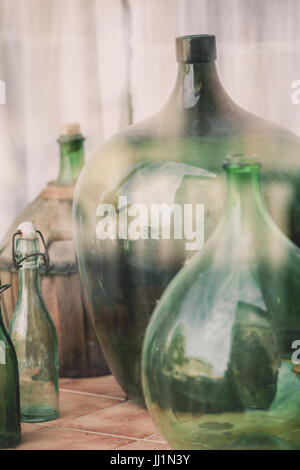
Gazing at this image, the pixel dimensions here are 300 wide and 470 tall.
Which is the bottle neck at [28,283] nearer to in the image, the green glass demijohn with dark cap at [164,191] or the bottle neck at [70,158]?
the green glass demijohn with dark cap at [164,191]

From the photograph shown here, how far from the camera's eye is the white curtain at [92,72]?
1.24 m

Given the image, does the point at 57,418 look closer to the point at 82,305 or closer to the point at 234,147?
the point at 82,305

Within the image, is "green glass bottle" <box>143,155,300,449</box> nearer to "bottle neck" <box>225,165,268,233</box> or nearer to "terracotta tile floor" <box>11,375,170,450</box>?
"bottle neck" <box>225,165,268,233</box>

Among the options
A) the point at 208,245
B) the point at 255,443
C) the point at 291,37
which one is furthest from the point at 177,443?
the point at 291,37

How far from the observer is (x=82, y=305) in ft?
4.28

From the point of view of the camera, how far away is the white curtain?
4.07 feet

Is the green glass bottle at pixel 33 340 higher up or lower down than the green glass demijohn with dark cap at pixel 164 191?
lower down

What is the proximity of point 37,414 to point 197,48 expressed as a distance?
1.55ft

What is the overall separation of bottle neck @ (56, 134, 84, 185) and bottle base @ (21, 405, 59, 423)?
36 centimetres

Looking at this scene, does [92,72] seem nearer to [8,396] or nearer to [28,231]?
[28,231]

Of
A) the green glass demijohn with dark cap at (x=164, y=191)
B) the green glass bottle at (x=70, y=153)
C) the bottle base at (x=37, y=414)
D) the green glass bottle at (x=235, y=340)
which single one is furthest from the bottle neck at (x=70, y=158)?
the green glass bottle at (x=235, y=340)

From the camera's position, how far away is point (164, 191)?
1.04 metres

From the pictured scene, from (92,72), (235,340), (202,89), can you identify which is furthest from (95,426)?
(92,72)

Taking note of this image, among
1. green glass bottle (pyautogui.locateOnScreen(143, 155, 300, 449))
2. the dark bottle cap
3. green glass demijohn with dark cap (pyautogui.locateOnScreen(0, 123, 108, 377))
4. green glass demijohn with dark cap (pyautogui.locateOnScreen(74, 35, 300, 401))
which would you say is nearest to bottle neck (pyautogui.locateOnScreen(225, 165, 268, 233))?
green glass bottle (pyautogui.locateOnScreen(143, 155, 300, 449))
